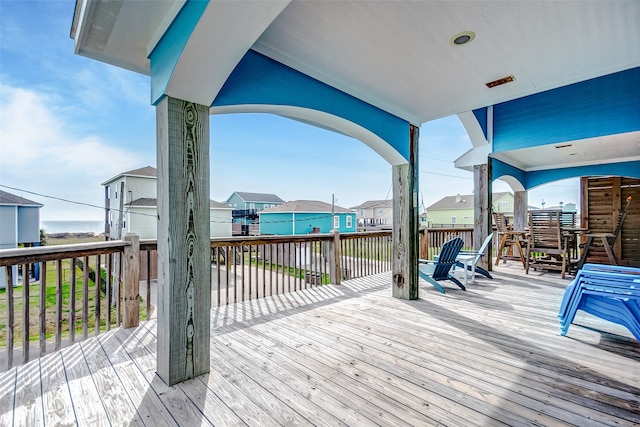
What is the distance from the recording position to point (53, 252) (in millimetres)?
2336

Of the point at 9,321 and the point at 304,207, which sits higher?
the point at 304,207

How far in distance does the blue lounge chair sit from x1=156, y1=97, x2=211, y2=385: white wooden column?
331 cm

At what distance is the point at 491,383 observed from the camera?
6.33ft

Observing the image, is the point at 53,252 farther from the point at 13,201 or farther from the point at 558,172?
the point at 558,172

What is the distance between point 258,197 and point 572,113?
2406cm

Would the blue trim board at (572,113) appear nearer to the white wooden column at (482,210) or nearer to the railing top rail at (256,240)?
the white wooden column at (482,210)

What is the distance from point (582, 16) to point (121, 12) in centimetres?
349

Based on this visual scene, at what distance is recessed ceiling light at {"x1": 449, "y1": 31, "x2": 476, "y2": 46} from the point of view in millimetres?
2446

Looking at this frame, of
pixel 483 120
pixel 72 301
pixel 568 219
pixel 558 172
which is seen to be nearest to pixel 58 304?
pixel 72 301

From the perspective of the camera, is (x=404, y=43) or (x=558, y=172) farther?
(x=558, y=172)

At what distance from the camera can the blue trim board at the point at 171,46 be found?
1.57 m

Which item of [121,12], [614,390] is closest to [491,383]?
[614,390]

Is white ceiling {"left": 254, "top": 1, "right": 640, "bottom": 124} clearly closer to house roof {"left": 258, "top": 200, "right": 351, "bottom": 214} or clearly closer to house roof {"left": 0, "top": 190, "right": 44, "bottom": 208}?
house roof {"left": 0, "top": 190, "right": 44, "bottom": 208}

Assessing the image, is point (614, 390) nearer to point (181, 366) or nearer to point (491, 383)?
point (491, 383)
